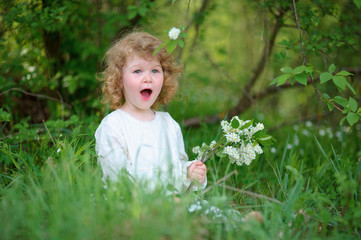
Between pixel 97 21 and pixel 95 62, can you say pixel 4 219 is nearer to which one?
pixel 95 62

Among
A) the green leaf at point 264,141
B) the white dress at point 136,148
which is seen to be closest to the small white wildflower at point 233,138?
the green leaf at point 264,141

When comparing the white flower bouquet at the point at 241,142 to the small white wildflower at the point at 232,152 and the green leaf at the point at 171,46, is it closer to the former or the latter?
the small white wildflower at the point at 232,152

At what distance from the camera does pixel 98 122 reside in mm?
3002

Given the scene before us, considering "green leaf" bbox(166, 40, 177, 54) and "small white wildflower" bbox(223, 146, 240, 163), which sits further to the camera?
"small white wildflower" bbox(223, 146, 240, 163)

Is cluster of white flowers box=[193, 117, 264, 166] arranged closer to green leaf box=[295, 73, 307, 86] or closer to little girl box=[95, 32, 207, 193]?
little girl box=[95, 32, 207, 193]

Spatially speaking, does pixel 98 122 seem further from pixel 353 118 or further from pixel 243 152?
pixel 353 118

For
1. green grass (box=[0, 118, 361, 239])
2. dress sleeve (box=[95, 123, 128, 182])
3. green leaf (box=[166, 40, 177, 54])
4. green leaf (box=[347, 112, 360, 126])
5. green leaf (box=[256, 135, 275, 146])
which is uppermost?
green leaf (box=[166, 40, 177, 54])

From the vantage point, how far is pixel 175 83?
2.49m

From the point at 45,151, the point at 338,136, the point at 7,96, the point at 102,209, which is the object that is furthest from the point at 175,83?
the point at 338,136

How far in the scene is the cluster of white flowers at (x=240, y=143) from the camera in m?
2.03

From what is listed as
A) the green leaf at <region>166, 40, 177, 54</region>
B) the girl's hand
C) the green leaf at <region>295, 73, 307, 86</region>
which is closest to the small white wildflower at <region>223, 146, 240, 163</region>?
the girl's hand

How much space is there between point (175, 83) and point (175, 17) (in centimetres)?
271

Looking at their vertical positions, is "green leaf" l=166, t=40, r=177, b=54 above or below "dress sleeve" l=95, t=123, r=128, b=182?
above

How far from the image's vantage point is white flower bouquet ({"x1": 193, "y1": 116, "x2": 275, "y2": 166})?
6.66 feet
